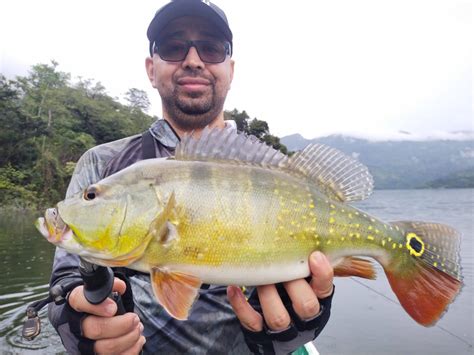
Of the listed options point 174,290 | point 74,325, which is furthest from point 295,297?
point 74,325

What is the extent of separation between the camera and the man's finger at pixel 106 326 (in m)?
2.16

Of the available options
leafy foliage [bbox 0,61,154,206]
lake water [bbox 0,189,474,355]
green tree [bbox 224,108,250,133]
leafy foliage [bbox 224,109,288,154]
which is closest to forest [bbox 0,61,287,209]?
leafy foliage [bbox 0,61,154,206]

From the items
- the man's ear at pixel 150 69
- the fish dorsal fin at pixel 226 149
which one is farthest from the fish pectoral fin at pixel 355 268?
the man's ear at pixel 150 69

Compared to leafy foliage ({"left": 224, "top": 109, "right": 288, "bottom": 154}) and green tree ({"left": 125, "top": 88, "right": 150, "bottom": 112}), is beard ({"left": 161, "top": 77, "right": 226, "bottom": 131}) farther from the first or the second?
green tree ({"left": 125, "top": 88, "right": 150, "bottom": 112})

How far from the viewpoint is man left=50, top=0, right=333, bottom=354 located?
7.38ft

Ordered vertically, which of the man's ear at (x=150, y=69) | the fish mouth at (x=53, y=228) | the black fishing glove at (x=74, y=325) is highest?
the man's ear at (x=150, y=69)

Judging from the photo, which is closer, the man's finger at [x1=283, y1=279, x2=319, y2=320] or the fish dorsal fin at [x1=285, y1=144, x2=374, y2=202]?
the man's finger at [x1=283, y1=279, x2=319, y2=320]

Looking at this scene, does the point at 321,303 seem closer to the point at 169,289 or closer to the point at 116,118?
the point at 169,289

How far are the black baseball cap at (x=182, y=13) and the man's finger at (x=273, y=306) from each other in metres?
2.55

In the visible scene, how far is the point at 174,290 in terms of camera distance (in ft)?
6.96

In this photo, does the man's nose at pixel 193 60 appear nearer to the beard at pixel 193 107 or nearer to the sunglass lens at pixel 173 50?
the sunglass lens at pixel 173 50

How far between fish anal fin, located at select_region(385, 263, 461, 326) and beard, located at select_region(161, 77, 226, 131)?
2214 millimetres

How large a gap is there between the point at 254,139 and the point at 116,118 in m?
62.2

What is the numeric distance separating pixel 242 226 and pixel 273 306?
642 millimetres
